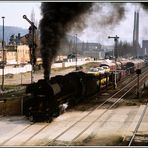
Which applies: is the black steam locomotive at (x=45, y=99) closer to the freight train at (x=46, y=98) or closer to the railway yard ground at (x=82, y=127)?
the freight train at (x=46, y=98)

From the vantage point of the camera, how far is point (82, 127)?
73.5 ft

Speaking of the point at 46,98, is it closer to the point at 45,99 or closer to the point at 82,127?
the point at 45,99

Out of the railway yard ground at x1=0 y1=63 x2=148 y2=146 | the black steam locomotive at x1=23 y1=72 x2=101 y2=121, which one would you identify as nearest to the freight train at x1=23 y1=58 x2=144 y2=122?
the black steam locomotive at x1=23 y1=72 x2=101 y2=121

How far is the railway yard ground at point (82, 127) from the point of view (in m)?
18.8

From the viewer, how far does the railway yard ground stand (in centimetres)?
1883

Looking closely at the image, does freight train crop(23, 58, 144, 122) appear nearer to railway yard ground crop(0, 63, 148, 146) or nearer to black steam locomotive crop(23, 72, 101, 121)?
black steam locomotive crop(23, 72, 101, 121)

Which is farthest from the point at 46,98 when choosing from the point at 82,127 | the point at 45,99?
the point at 82,127

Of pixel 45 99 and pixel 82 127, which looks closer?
pixel 82 127

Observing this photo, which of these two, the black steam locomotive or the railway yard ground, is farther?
the black steam locomotive

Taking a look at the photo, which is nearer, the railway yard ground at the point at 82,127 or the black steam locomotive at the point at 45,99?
the railway yard ground at the point at 82,127

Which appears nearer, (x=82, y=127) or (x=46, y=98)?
(x=82, y=127)

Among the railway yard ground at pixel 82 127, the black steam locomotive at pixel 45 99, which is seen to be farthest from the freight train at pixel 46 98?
the railway yard ground at pixel 82 127

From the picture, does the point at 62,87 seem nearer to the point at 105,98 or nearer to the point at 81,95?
the point at 81,95

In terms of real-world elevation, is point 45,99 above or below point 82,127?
above
